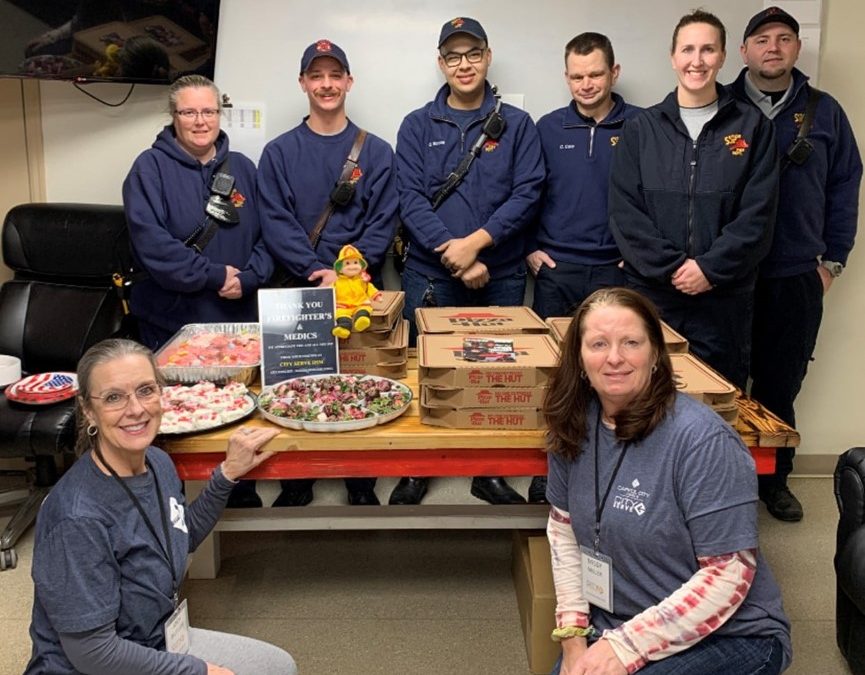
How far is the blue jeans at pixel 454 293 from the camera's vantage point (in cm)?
343

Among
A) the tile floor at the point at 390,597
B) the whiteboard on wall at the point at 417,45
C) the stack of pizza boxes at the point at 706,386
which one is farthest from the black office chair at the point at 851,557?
the whiteboard on wall at the point at 417,45

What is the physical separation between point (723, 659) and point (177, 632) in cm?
110

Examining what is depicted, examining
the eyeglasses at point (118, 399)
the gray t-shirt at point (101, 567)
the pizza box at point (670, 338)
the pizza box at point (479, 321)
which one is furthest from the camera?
the pizza box at point (479, 321)

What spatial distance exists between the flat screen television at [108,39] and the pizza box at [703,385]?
7.91 ft

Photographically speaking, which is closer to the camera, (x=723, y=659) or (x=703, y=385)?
(x=723, y=659)

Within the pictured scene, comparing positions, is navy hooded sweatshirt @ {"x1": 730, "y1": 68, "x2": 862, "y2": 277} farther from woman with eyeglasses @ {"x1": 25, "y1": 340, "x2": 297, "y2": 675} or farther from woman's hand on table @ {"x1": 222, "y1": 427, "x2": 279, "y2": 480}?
Result: woman with eyeglasses @ {"x1": 25, "y1": 340, "x2": 297, "y2": 675}

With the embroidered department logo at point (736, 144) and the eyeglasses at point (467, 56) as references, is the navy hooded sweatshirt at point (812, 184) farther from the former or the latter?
the eyeglasses at point (467, 56)

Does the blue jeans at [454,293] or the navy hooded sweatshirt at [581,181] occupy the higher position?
the navy hooded sweatshirt at [581,181]

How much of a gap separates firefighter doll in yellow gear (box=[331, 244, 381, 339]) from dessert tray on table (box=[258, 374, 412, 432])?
0.14 meters

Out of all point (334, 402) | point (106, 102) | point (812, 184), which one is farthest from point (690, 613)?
point (106, 102)

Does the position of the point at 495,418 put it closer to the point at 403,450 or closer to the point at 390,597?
the point at 403,450

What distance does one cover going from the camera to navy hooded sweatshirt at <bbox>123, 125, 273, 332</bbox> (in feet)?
10.5

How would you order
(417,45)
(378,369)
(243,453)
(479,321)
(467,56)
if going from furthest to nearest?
(417,45) → (467,56) → (479,321) → (378,369) → (243,453)

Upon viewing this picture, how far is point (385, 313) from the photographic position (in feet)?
7.75
